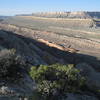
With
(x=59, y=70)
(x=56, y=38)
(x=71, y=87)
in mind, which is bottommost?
(x=56, y=38)

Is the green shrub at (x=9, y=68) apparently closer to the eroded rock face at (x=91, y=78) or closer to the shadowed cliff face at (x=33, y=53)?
the eroded rock face at (x=91, y=78)

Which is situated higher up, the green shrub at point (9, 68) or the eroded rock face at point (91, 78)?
the green shrub at point (9, 68)

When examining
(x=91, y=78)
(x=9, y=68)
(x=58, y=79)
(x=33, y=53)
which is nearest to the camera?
(x=58, y=79)

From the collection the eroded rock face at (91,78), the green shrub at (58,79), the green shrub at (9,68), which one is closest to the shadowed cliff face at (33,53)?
the eroded rock face at (91,78)

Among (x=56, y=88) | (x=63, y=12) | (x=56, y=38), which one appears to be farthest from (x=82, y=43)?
(x=63, y=12)

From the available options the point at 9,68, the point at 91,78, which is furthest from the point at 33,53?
the point at 9,68

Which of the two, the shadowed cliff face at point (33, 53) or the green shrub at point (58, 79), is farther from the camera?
the shadowed cliff face at point (33, 53)

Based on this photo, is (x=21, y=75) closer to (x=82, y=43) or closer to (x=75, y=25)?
(x=82, y=43)

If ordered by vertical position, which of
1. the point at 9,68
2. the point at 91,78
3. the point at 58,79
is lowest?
the point at 91,78

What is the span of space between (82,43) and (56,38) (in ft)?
35.4

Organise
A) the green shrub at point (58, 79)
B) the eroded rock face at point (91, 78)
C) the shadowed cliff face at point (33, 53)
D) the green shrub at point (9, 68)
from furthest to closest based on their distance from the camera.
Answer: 1. the shadowed cliff face at point (33, 53)
2. the eroded rock face at point (91, 78)
3. the green shrub at point (9, 68)
4. the green shrub at point (58, 79)

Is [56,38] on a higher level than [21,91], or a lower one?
lower

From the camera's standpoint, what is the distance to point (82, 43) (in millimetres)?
61188

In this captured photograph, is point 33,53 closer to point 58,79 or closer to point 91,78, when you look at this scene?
point 91,78
